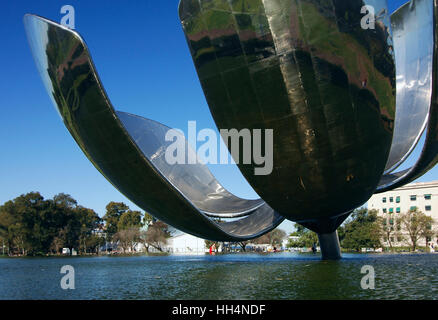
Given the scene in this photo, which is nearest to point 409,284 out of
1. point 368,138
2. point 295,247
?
point 368,138

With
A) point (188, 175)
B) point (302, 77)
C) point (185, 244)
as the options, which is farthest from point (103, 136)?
point (185, 244)

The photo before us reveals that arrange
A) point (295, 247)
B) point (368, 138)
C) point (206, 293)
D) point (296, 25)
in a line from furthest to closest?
point (295, 247)
point (368, 138)
point (296, 25)
point (206, 293)

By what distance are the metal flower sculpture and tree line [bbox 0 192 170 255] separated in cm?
4073

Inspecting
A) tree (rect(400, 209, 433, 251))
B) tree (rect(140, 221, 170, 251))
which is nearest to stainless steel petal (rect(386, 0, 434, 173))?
tree (rect(400, 209, 433, 251))

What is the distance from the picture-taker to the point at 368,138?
9.06 metres

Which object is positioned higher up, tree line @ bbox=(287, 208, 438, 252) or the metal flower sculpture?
the metal flower sculpture

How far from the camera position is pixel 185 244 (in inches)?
2162

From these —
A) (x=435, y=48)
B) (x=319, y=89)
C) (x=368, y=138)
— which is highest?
(x=435, y=48)

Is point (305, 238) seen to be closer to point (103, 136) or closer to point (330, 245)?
point (330, 245)

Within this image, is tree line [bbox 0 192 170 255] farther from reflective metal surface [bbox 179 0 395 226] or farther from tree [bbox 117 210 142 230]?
reflective metal surface [bbox 179 0 395 226]

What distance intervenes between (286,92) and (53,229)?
45.6 metres

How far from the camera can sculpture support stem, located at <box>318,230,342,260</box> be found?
13.3m
